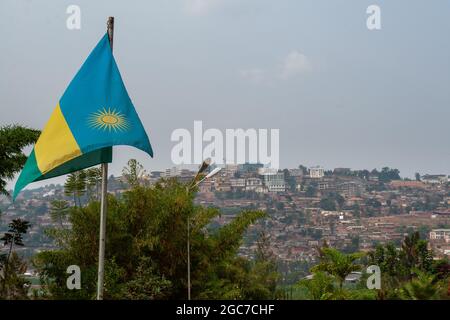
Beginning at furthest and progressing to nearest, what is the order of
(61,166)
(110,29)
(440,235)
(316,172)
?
(316,172), (440,235), (61,166), (110,29)

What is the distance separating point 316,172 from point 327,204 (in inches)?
150

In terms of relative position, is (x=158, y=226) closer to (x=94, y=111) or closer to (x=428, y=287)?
(x=428, y=287)

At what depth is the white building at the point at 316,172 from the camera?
30345 millimetres

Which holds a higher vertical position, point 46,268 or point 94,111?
point 94,111

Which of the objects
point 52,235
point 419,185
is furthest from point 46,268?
point 419,185

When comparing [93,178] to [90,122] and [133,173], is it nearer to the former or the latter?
[133,173]

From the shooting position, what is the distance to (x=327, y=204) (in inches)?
1086

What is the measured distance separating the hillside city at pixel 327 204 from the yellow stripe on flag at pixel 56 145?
11.4m

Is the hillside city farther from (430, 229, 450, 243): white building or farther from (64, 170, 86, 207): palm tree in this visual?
(64, 170, 86, 207): palm tree

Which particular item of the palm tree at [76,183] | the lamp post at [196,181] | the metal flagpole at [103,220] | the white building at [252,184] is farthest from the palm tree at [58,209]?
the white building at [252,184]

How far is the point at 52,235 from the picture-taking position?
9344 millimetres

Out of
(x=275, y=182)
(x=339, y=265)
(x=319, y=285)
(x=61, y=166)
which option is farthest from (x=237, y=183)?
(x=61, y=166)

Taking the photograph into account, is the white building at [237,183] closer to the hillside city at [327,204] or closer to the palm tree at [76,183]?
the hillside city at [327,204]
